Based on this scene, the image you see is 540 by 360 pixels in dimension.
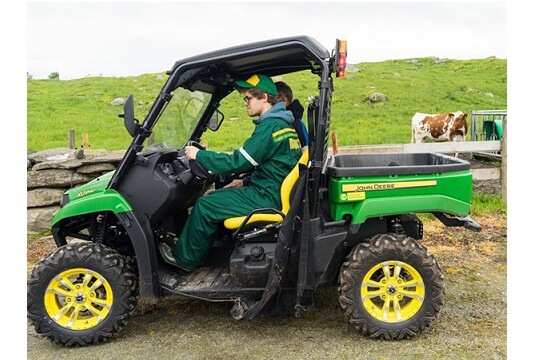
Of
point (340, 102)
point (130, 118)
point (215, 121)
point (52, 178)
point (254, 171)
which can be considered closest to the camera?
point (130, 118)

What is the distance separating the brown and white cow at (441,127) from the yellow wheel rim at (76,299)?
1266cm

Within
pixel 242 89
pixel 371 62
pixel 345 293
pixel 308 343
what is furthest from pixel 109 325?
pixel 371 62

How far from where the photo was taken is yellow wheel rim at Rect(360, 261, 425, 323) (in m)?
4.06

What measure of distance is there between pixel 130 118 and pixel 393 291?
2347 mm

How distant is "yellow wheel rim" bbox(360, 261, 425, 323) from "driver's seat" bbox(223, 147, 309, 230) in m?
0.81

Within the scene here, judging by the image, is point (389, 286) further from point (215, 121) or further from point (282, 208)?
point (215, 121)

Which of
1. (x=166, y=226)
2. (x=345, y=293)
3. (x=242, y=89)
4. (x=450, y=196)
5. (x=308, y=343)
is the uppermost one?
(x=242, y=89)

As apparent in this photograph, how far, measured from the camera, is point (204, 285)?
4.27 metres

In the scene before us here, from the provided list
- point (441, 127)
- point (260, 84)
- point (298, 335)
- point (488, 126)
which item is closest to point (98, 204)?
point (260, 84)

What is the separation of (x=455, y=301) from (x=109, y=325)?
9.79ft

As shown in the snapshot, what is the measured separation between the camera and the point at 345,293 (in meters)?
4.03

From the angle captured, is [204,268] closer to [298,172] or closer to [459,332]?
[298,172]

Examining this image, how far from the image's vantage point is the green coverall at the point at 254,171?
399 centimetres

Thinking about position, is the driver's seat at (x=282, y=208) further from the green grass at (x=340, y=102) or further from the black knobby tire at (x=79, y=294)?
the green grass at (x=340, y=102)
